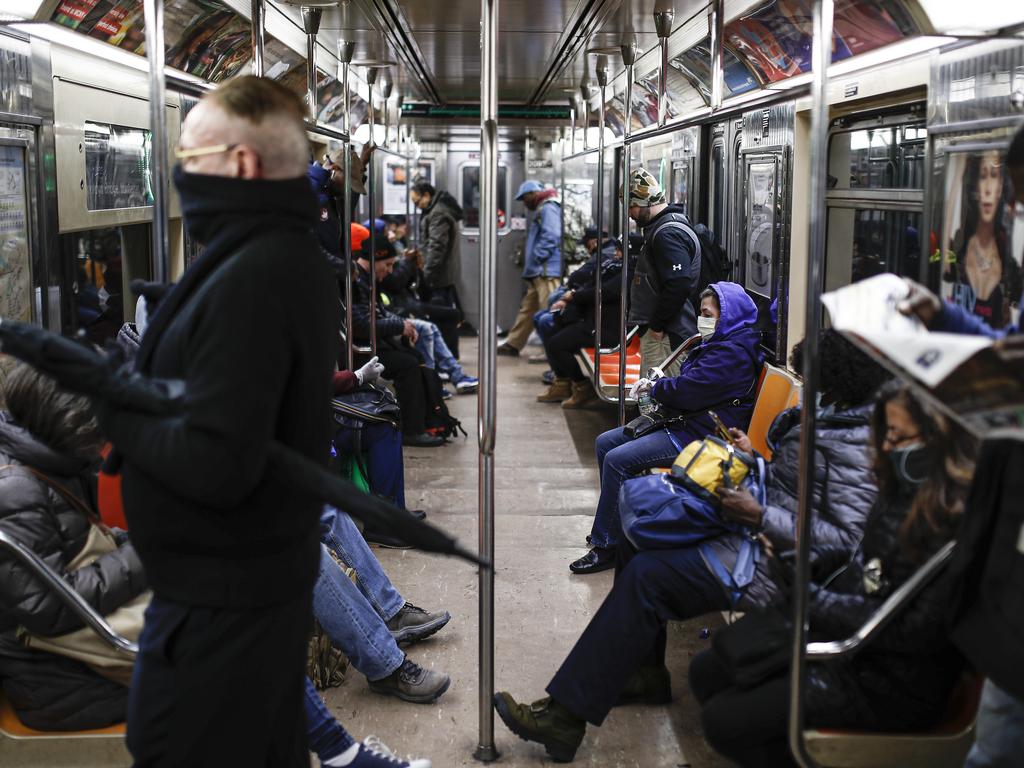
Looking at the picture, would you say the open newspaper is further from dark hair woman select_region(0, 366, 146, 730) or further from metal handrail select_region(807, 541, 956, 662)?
dark hair woman select_region(0, 366, 146, 730)

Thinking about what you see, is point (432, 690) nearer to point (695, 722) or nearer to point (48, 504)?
point (695, 722)

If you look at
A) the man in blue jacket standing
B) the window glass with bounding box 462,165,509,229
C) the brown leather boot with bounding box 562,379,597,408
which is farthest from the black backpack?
the window glass with bounding box 462,165,509,229

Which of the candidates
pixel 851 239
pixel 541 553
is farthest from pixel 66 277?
pixel 851 239

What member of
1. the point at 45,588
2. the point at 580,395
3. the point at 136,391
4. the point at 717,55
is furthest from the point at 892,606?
the point at 580,395

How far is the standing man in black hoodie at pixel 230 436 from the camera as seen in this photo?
1750 millimetres

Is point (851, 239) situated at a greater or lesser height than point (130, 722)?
greater

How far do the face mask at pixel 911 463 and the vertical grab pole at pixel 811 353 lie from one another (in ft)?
0.61

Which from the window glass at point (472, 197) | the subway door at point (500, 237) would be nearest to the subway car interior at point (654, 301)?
the subway door at point (500, 237)

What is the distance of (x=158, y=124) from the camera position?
263cm

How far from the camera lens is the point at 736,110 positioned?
10.9ft

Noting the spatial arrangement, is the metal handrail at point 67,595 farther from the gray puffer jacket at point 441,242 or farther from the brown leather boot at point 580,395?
the gray puffer jacket at point 441,242

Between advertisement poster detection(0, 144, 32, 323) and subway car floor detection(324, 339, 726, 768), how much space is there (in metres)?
1.64

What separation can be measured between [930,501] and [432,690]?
182 centimetres

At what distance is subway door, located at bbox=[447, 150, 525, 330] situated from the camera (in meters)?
13.9
